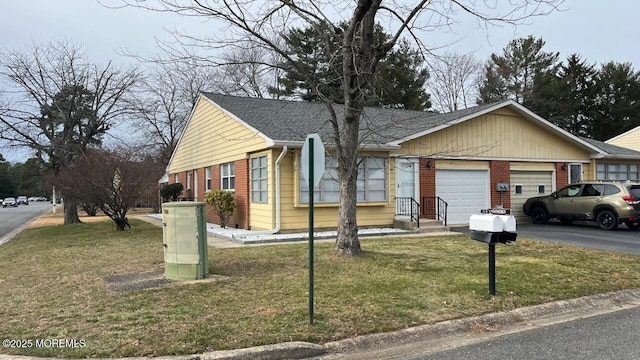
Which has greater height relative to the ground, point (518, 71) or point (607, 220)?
point (518, 71)

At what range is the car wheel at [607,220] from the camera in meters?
14.8

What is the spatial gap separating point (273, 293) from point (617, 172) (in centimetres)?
1900

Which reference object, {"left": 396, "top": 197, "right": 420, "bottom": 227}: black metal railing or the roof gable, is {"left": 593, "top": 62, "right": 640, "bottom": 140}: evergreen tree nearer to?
the roof gable

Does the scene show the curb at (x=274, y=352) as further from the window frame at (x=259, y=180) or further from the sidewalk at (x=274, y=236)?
the window frame at (x=259, y=180)

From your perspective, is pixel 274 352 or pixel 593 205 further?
pixel 593 205

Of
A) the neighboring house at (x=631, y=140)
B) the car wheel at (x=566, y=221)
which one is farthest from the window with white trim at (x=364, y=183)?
the neighboring house at (x=631, y=140)

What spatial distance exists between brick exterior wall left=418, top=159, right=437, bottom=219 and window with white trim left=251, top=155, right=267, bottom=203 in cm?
523

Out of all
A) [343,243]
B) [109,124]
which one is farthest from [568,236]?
[109,124]

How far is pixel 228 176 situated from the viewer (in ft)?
57.5

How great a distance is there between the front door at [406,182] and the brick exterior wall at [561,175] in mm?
6796

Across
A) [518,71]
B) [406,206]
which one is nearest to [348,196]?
[406,206]

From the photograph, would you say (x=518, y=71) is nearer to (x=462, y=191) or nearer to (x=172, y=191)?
(x=462, y=191)

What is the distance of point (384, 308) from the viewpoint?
584 centimetres

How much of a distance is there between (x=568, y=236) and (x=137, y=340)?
40.7 ft
